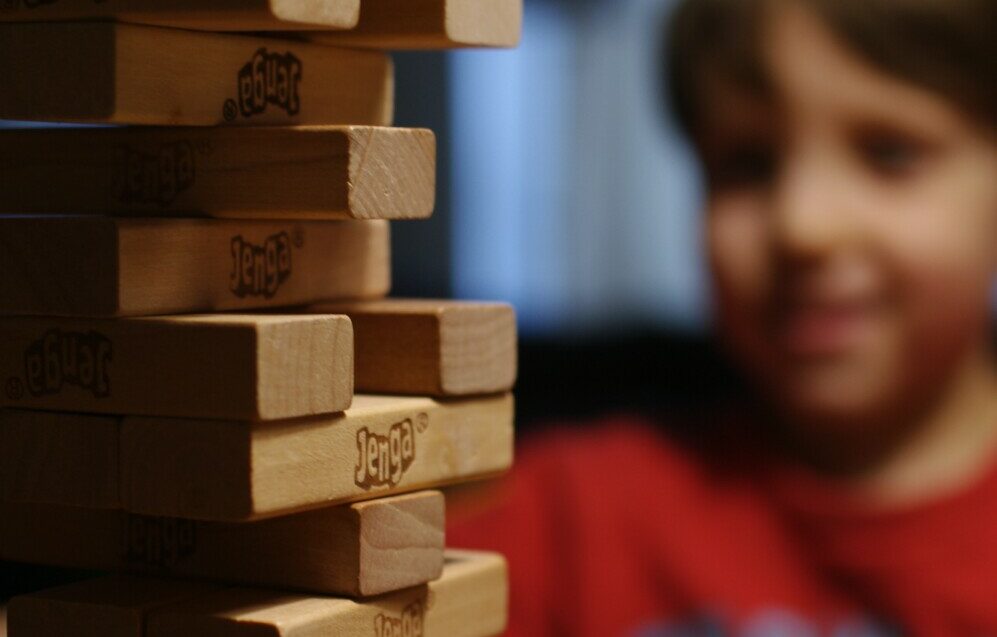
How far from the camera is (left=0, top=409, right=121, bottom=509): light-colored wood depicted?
0.96m

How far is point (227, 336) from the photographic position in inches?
35.9

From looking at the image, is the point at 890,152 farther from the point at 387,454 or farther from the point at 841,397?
the point at 387,454

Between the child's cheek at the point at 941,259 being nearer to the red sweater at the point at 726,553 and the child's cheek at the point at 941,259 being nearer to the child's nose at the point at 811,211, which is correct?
the child's nose at the point at 811,211

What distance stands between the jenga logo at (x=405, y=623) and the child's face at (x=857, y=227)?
36.8 inches

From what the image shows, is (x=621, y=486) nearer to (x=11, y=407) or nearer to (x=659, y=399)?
(x=659, y=399)

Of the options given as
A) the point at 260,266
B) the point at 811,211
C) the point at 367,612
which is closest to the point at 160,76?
the point at 260,266

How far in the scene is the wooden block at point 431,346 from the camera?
41.9 inches

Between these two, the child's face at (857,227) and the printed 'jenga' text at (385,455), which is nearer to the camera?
the printed 'jenga' text at (385,455)

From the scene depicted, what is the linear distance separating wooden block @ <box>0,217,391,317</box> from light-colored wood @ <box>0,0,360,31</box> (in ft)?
0.42

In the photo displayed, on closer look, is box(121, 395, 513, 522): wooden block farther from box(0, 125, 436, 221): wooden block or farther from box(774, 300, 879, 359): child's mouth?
box(774, 300, 879, 359): child's mouth

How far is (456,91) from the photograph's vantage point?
2.48m

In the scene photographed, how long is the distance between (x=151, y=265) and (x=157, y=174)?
0.29ft

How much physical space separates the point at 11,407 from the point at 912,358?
4.03 feet

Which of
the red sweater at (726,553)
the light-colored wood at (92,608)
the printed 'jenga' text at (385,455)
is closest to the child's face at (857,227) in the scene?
the red sweater at (726,553)
